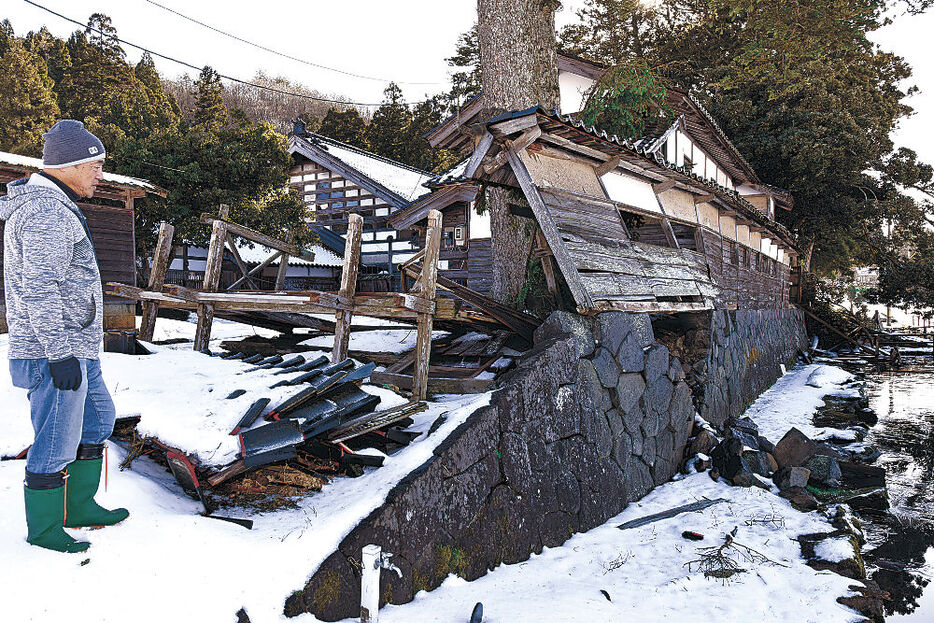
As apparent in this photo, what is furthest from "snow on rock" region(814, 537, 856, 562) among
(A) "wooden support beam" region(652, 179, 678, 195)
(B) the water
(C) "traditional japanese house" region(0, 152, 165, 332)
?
(C) "traditional japanese house" region(0, 152, 165, 332)

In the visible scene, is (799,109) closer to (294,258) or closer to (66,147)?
(294,258)

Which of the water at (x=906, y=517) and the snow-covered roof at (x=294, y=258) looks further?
the snow-covered roof at (x=294, y=258)

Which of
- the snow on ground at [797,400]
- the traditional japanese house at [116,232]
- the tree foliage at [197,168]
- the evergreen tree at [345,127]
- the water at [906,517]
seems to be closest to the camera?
the water at [906,517]

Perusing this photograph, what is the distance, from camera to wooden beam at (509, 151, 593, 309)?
6.15 meters

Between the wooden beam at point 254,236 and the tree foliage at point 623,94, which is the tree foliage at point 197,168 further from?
the tree foliage at point 623,94

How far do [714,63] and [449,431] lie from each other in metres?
27.7

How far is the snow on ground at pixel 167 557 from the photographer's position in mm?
2678

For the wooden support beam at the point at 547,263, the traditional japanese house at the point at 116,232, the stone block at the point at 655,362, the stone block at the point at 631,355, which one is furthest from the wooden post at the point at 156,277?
the stone block at the point at 655,362

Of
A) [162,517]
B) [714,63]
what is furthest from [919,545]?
[714,63]

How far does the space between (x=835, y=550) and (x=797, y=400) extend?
8883 mm

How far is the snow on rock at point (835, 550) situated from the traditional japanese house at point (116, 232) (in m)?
12.6

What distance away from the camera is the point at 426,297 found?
5.62m

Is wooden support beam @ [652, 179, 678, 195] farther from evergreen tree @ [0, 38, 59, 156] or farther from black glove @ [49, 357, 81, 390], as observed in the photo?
evergreen tree @ [0, 38, 59, 156]

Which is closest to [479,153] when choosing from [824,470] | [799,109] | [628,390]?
[628,390]
